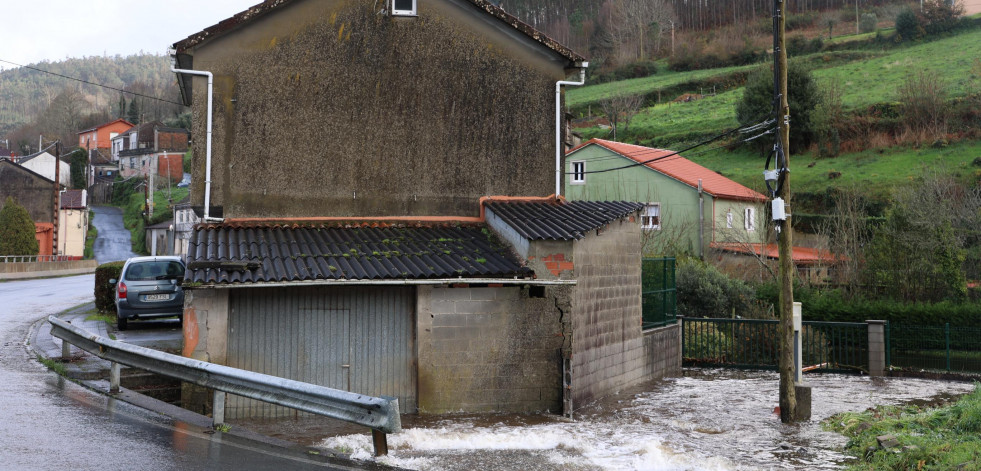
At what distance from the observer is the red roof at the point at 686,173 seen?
38312mm

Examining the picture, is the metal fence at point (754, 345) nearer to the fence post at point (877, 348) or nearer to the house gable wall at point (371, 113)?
the fence post at point (877, 348)

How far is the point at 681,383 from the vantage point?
1806cm

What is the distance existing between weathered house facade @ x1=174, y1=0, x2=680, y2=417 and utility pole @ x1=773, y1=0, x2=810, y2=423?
124 inches

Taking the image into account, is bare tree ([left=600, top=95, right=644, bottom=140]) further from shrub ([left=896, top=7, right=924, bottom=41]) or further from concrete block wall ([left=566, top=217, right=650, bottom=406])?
concrete block wall ([left=566, top=217, right=650, bottom=406])

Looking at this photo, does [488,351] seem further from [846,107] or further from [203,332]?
[846,107]

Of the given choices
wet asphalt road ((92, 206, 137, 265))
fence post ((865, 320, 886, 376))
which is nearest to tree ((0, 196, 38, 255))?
wet asphalt road ((92, 206, 137, 265))

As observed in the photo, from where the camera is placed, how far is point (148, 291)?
17.7 m

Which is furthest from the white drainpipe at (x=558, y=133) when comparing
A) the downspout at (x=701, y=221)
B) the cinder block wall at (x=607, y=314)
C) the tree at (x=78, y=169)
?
the tree at (x=78, y=169)

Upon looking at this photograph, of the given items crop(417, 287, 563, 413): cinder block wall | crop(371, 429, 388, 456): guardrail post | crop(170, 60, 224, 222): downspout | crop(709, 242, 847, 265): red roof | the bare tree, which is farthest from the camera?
the bare tree

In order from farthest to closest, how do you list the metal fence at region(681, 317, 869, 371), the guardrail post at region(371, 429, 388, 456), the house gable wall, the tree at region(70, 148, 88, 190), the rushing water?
the tree at region(70, 148, 88, 190)
the metal fence at region(681, 317, 869, 371)
the house gable wall
the rushing water
the guardrail post at region(371, 429, 388, 456)

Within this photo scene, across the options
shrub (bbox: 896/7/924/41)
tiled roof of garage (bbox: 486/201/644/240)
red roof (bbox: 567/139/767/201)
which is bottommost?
tiled roof of garage (bbox: 486/201/644/240)

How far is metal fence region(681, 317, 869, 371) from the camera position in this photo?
68.7ft

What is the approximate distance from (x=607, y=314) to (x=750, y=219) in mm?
27610

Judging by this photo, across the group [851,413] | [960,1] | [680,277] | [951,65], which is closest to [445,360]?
[851,413]
